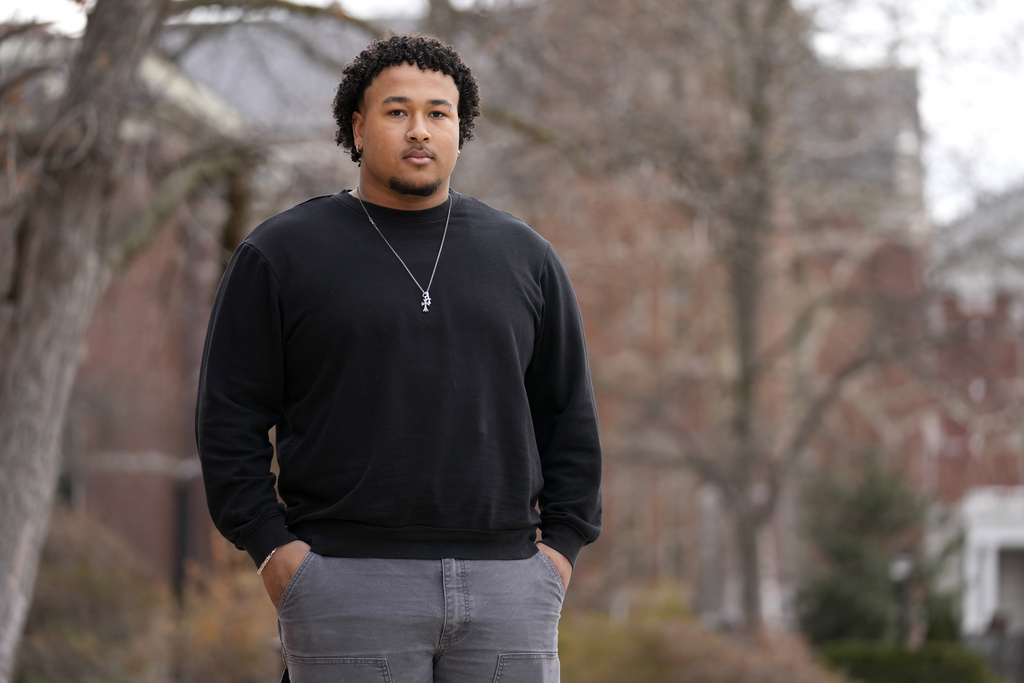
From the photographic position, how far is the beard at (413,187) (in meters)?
2.65

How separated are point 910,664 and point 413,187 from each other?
533 inches

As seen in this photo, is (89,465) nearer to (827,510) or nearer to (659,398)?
(659,398)

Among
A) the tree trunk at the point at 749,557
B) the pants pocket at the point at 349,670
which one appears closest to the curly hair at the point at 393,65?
the pants pocket at the point at 349,670

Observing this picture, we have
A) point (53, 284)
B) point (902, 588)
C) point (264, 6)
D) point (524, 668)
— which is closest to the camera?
point (524, 668)

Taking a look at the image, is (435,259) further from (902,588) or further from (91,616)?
(902,588)

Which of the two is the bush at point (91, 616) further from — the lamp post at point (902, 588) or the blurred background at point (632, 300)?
the lamp post at point (902, 588)

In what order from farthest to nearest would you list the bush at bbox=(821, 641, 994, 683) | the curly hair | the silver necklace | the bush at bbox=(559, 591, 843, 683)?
the bush at bbox=(821, 641, 994, 683) → the bush at bbox=(559, 591, 843, 683) → the curly hair → the silver necklace

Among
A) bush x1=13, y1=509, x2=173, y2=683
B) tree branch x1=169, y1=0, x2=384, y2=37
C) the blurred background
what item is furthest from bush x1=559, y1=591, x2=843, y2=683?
tree branch x1=169, y1=0, x2=384, y2=37

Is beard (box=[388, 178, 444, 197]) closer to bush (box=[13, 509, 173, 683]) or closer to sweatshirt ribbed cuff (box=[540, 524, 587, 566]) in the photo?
sweatshirt ribbed cuff (box=[540, 524, 587, 566])

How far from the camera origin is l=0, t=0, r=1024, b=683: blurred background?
598 centimetres

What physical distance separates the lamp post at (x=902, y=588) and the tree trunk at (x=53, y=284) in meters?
12.9

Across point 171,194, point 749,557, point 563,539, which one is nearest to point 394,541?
point 563,539

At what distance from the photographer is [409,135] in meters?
2.64

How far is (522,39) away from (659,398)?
34.3ft
